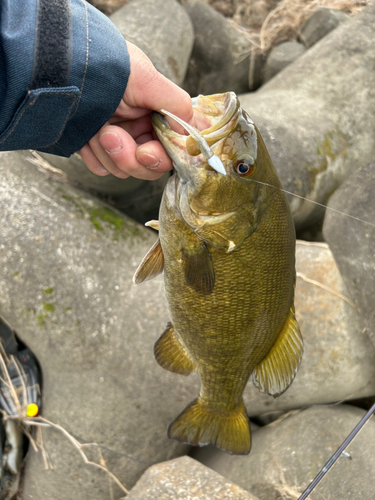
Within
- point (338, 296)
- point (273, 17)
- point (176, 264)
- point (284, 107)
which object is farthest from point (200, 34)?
point (176, 264)

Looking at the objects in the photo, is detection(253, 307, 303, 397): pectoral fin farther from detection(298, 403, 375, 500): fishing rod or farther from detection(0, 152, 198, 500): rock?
detection(0, 152, 198, 500): rock

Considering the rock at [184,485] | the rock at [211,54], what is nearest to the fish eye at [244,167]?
the rock at [184,485]

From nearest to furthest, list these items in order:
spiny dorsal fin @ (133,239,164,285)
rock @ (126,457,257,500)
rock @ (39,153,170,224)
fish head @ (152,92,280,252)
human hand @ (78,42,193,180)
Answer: fish head @ (152,92,280,252) < human hand @ (78,42,193,180) < spiny dorsal fin @ (133,239,164,285) < rock @ (126,457,257,500) < rock @ (39,153,170,224)

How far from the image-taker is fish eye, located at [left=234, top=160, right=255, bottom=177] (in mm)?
1351

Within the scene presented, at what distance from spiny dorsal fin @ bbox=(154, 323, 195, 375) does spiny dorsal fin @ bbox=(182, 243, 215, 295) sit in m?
0.46

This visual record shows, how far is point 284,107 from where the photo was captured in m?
2.97

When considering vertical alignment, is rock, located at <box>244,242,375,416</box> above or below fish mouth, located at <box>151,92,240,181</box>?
below

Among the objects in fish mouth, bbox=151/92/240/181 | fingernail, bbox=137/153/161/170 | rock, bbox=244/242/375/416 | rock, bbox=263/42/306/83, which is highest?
fish mouth, bbox=151/92/240/181

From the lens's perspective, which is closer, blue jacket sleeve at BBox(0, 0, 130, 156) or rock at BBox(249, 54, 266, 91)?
blue jacket sleeve at BBox(0, 0, 130, 156)

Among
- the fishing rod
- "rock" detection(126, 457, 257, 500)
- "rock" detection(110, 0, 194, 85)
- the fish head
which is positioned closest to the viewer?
the fish head

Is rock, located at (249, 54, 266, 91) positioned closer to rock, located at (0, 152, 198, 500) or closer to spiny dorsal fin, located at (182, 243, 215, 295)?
rock, located at (0, 152, 198, 500)

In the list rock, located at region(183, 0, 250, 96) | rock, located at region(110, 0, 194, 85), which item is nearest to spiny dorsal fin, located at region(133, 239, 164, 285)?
rock, located at region(110, 0, 194, 85)

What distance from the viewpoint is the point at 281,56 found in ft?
12.7

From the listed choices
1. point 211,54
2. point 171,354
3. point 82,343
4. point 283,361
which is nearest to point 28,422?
point 82,343
